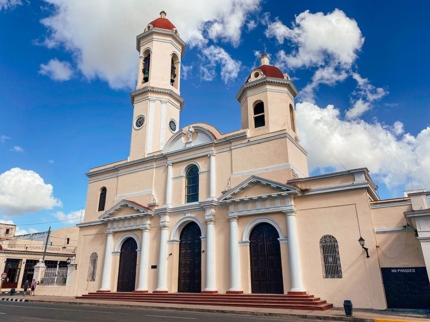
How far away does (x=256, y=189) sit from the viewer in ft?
57.2

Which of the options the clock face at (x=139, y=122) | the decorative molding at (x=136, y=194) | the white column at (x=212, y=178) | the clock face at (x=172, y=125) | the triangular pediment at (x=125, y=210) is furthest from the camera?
the clock face at (x=172, y=125)

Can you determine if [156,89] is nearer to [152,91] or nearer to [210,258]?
Answer: [152,91]

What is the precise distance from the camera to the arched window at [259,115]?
1996 cm

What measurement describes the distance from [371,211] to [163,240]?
38.4ft

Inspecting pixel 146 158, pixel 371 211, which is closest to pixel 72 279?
pixel 146 158

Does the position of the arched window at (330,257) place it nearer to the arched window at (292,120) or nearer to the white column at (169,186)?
Answer: the arched window at (292,120)

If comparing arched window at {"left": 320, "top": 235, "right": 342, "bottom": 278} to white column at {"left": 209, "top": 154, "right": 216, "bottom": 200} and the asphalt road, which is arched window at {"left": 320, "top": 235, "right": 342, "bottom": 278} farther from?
white column at {"left": 209, "top": 154, "right": 216, "bottom": 200}

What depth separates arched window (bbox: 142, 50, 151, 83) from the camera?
86.6ft

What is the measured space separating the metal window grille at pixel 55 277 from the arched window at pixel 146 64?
16060 millimetres

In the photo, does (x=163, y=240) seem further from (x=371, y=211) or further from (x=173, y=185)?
(x=371, y=211)

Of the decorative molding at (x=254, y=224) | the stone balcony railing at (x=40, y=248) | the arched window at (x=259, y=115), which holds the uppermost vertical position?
the arched window at (x=259, y=115)

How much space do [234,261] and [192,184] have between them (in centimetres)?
587

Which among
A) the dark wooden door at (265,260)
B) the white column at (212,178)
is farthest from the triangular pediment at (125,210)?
the dark wooden door at (265,260)

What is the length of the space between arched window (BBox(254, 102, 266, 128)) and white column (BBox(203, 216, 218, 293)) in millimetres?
6564
